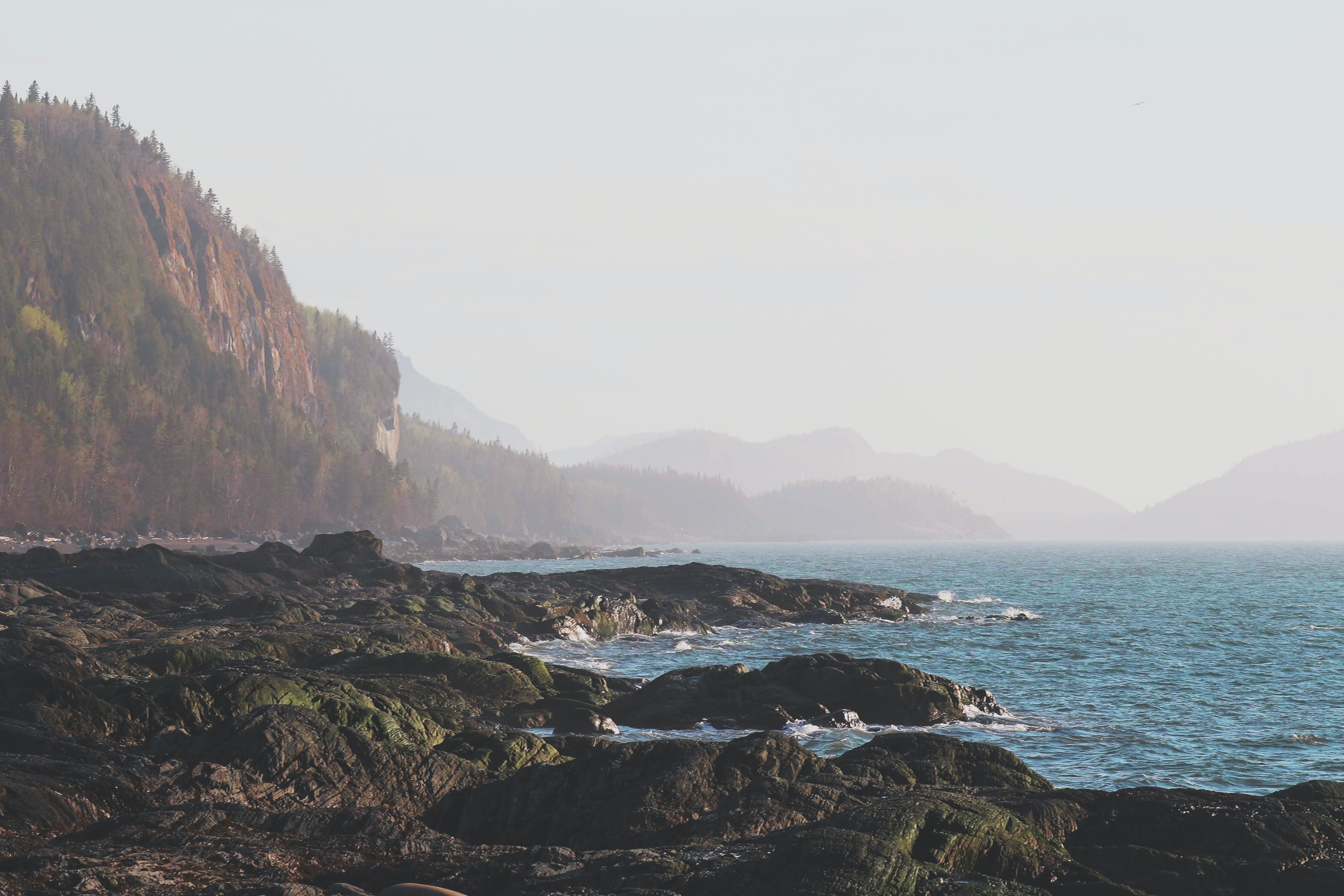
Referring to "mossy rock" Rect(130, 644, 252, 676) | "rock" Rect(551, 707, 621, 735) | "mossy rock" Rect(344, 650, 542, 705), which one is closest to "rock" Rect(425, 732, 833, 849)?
"rock" Rect(551, 707, 621, 735)

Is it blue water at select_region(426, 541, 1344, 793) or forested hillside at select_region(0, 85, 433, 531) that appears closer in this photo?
blue water at select_region(426, 541, 1344, 793)

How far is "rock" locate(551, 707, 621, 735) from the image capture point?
30047mm

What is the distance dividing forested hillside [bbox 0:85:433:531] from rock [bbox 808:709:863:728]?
371 feet

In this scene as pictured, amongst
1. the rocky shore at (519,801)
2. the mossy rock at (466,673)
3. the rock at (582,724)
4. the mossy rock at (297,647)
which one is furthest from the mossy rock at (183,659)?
the rock at (582,724)

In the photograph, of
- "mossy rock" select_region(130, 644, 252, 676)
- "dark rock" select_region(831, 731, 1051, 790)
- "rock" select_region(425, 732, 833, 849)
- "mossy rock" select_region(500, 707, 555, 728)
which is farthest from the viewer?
"mossy rock" select_region(500, 707, 555, 728)

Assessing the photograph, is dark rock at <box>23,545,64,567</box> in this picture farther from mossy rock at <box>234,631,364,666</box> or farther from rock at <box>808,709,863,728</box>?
rock at <box>808,709,863,728</box>

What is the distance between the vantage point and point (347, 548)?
258ft

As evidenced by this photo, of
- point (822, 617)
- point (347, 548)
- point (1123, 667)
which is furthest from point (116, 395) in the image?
point (1123, 667)

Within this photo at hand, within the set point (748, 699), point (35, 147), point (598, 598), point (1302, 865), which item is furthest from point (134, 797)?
→ point (35, 147)

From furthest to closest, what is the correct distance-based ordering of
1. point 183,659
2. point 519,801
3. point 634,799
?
point 183,659, point 519,801, point 634,799

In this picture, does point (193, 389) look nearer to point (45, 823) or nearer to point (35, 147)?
point (35, 147)

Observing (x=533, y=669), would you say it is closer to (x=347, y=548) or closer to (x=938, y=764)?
(x=938, y=764)

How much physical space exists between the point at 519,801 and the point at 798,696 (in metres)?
18.0

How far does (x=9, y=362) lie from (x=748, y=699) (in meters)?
136
